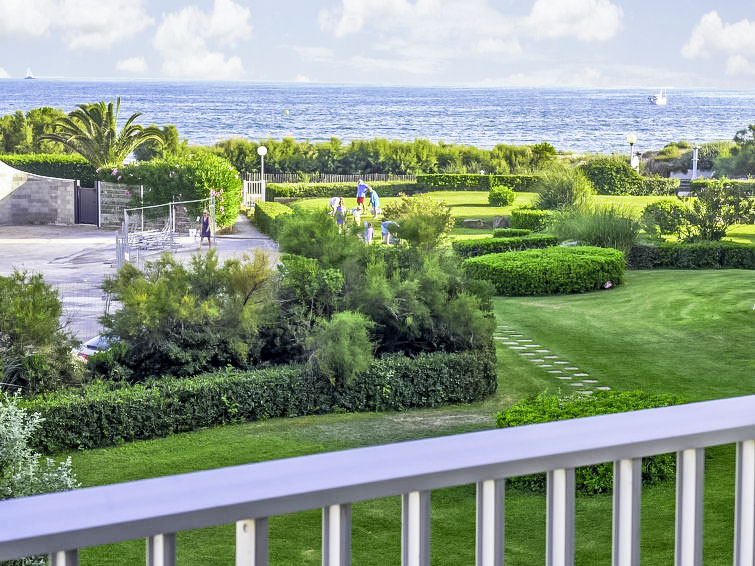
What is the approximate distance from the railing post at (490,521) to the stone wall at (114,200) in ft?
86.9

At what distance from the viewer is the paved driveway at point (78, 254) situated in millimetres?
14265

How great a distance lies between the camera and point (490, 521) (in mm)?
1054

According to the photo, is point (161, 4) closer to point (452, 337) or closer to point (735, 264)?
point (735, 264)

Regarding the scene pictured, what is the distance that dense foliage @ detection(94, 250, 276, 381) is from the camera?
28.1ft

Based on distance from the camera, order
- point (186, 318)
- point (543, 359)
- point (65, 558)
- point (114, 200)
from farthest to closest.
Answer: point (114, 200), point (543, 359), point (186, 318), point (65, 558)

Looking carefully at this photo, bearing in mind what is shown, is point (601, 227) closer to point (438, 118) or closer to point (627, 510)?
point (627, 510)

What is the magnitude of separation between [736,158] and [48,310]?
4035 cm

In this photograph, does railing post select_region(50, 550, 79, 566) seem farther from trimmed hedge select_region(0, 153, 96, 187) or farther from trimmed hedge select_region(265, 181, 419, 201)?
trimmed hedge select_region(265, 181, 419, 201)

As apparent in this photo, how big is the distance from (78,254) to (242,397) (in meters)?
14.0

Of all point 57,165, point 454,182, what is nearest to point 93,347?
point 57,165

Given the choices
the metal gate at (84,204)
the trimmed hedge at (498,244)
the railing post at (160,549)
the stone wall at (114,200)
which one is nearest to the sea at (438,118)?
the metal gate at (84,204)

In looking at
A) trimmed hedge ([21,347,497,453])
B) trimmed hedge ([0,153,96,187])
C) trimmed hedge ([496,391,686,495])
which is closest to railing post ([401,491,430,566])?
trimmed hedge ([496,391,686,495])

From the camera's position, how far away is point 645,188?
34.9 metres

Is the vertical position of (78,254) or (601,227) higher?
(601,227)
